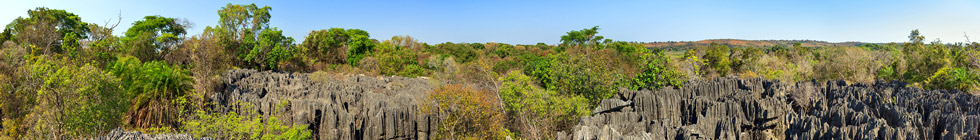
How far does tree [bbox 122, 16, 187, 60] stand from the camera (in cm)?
4100

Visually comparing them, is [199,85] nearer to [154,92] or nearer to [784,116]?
[154,92]

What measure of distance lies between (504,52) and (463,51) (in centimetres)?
1195

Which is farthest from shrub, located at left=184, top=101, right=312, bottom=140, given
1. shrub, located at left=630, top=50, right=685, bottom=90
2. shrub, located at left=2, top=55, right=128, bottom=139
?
shrub, located at left=630, top=50, right=685, bottom=90

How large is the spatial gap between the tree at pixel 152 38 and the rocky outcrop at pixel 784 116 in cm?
4198

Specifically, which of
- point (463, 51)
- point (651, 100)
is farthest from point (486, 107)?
point (463, 51)

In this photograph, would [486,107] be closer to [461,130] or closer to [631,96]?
[461,130]

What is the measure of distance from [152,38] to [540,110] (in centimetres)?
4308

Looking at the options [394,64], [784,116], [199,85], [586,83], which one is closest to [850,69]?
[586,83]

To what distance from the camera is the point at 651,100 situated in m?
18.2

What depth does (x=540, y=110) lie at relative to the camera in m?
18.1

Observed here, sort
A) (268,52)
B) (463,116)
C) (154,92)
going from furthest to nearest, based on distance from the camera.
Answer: (268,52) → (154,92) → (463,116)

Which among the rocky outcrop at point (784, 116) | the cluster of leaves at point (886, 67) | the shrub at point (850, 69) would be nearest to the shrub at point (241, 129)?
the rocky outcrop at point (784, 116)

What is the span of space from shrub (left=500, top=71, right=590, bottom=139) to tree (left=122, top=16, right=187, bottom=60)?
3818 centimetres

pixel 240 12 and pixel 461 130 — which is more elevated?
pixel 240 12
